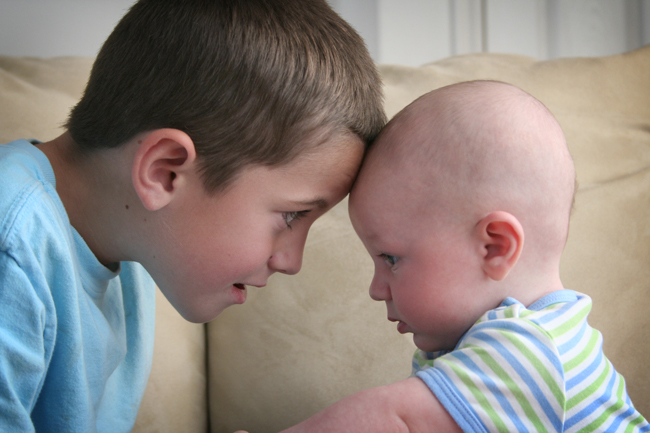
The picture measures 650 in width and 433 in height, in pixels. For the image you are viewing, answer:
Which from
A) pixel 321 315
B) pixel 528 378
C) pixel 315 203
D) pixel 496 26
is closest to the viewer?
pixel 528 378

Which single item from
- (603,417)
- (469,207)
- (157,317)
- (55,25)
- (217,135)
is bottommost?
(157,317)

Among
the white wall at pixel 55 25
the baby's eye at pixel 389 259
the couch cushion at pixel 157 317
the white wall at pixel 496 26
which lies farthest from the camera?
the white wall at pixel 496 26

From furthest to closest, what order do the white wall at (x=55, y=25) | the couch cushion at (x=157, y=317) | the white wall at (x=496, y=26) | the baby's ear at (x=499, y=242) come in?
the white wall at (x=496, y=26) < the white wall at (x=55, y=25) < the couch cushion at (x=157, y=317) < the baby's ear at (x=499, y=242)

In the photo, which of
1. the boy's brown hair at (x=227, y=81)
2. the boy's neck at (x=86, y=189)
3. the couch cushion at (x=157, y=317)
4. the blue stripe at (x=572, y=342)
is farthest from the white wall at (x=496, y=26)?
the blue stripe at (x=572, y=342)

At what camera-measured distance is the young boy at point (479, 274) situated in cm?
58

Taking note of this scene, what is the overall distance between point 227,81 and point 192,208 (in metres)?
0.18

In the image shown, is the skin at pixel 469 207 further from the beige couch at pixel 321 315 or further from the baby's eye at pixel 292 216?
the beige couch at pixel 321 315

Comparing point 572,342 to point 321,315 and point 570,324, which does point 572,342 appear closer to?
point 570,324

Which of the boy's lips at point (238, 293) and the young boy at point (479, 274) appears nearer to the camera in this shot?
the young boy at point (479, 274)

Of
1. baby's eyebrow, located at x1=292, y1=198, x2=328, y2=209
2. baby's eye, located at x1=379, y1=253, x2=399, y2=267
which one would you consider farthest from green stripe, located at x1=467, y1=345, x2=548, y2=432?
baby's eyebrow, located at x1=292, y1=198, x2=328, y2=209

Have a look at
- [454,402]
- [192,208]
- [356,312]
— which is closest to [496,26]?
[356,312]

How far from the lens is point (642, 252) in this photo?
1.07 meters

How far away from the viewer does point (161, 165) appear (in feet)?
2.36

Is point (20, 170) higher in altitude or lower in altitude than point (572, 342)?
higher
